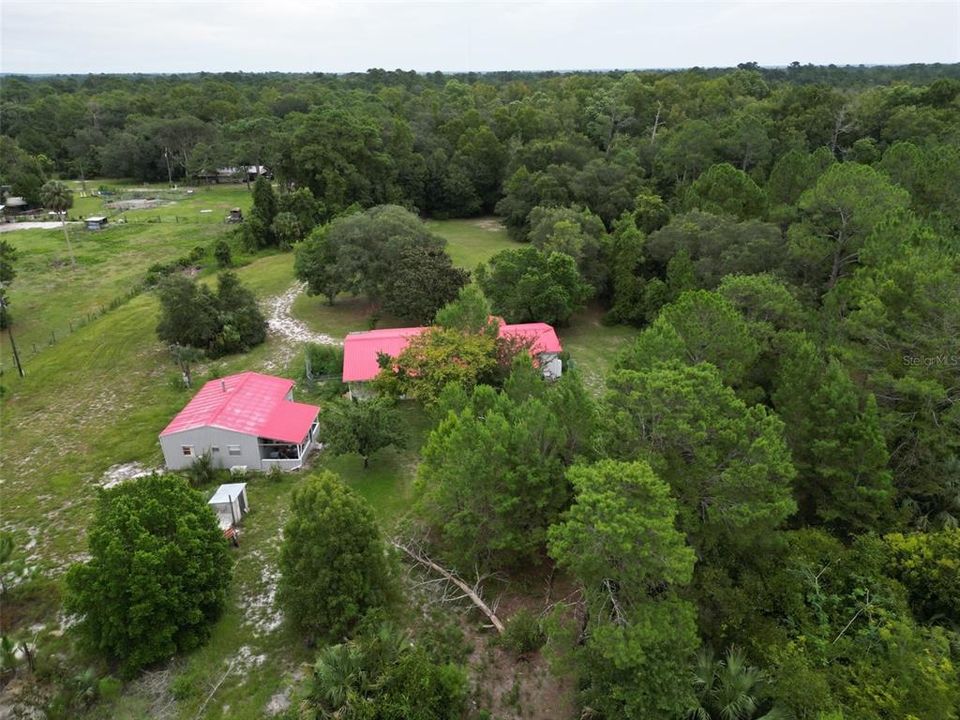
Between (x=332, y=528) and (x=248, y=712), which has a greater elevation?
(x=332, y=528)

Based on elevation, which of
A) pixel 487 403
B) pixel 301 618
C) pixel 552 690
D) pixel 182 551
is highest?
pixel 487 403

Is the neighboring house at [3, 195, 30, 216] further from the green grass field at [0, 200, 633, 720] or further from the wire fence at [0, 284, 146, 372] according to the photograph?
the wire fence at [0, 284, 146, 372]

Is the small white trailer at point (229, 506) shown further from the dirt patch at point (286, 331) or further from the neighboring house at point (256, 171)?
the neighboring house at point (256, 171)

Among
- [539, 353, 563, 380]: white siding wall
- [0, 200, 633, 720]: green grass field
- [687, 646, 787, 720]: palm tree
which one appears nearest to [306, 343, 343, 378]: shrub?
[0, 200, 633, 720]: green grass field

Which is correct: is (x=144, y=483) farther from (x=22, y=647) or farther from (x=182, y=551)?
(x=22, y=647)

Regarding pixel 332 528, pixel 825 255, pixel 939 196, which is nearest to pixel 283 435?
pixel 332 528

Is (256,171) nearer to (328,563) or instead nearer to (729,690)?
(328,563)
